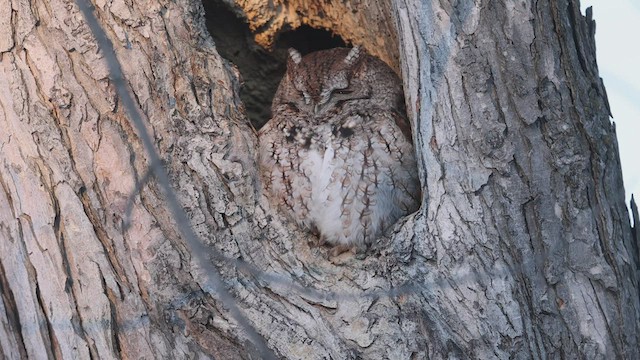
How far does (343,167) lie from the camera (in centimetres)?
245

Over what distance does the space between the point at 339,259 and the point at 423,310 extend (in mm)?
377

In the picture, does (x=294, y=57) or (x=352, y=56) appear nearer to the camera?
(x=352, y=56)

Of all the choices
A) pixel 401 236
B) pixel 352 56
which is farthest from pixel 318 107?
Result: pixel 401 236

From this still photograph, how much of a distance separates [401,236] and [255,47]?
5.05 ft

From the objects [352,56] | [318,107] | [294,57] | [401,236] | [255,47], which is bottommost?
[401,236]

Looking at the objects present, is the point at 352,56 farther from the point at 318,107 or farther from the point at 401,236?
the point at 401,236

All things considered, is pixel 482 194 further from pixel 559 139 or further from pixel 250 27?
pixel 250 27

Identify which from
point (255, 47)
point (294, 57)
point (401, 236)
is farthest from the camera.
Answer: point (255, 47)

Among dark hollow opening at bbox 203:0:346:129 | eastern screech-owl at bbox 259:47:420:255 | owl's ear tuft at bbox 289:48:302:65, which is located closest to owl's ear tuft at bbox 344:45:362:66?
eastern screech-owl at bbox 259:47:420:255

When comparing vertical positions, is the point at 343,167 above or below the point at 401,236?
→ above

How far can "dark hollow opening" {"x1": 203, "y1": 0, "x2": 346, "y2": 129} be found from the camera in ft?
10.5

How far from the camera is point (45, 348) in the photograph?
74.1 inches

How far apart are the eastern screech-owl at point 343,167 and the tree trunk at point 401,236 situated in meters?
0.37

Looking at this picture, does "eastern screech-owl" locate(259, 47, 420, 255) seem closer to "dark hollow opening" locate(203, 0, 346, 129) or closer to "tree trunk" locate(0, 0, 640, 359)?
"tree trunk" locate(0, 0, 640, 359)
